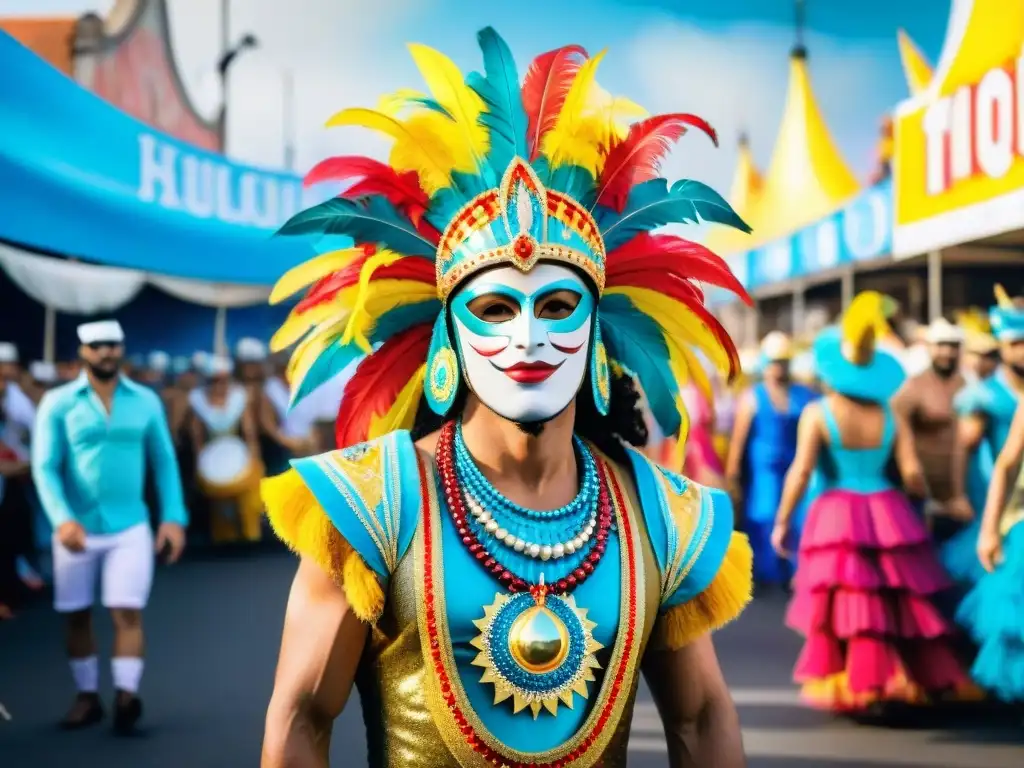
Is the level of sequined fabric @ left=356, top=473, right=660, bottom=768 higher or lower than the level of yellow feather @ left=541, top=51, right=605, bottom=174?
lower

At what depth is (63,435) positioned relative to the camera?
587 centimetres

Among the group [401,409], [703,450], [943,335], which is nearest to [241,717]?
[401,409]

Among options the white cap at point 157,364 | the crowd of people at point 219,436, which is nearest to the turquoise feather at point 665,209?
the crowd of people at point 219,436

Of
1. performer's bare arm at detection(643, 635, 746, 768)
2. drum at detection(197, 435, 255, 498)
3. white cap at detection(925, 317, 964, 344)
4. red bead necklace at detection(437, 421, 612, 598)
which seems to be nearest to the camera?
red bead necklace at detection(437, 421, 612, 598)

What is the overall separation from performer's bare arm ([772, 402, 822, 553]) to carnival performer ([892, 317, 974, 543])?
0.59m

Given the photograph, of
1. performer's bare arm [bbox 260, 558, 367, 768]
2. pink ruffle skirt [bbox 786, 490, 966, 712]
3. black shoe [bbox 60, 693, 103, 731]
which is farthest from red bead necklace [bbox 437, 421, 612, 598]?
black shoe [bbox 60, 693, 103, 731]

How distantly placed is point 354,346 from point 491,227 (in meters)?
0.40

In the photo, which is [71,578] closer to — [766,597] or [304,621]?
[304,621]

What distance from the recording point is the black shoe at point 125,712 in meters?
5.71

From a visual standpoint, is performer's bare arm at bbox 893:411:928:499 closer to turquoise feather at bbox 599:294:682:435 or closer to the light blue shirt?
the light blue shirt

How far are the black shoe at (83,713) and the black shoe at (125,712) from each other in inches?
9.6

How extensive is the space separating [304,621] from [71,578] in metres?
4.01

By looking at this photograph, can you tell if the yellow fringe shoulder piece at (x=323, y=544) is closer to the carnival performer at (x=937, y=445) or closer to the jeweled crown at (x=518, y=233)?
the jeweled crown at (x=518, y=233)

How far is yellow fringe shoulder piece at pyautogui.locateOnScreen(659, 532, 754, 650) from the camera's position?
2.36 m
